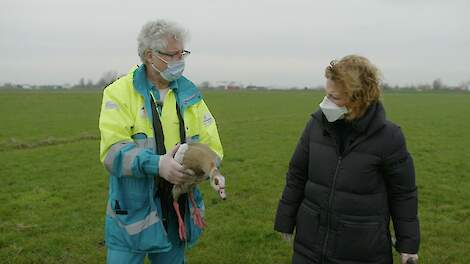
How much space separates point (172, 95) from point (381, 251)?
2.11 metres

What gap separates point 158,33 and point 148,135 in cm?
79

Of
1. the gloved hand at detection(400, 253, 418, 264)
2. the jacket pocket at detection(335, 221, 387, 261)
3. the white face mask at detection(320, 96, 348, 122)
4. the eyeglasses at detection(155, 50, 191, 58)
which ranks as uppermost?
the eyeglasses at detection(155, 50, 191, 58)

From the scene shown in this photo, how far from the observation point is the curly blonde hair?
3.66 meters

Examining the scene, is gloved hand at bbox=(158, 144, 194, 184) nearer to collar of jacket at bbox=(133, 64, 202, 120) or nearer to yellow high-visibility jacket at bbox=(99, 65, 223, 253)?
yellow high-visibility jacket at bbox=(99, 65, 223, 253)

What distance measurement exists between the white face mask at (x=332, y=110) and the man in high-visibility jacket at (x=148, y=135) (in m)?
0.93

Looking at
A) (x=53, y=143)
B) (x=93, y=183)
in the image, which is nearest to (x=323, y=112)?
(x=93, y=183)

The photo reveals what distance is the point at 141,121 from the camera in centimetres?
361

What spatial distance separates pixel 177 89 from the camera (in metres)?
3.90

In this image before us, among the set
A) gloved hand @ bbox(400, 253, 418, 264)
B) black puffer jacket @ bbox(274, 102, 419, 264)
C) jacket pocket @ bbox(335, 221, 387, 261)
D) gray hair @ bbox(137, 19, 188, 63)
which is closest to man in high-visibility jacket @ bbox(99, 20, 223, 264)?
gray hair @ bbox(137, 19, 188, 63)

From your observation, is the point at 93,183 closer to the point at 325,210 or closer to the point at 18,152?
the point at 18,152

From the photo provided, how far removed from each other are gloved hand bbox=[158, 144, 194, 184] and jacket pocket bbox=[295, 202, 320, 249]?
47.7 inches

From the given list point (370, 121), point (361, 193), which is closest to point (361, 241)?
point (361, 193)

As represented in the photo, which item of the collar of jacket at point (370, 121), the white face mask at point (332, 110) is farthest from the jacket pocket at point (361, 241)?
the white face mask at point (332, 110)

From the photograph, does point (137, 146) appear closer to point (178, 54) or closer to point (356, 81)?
point (178, 54)
